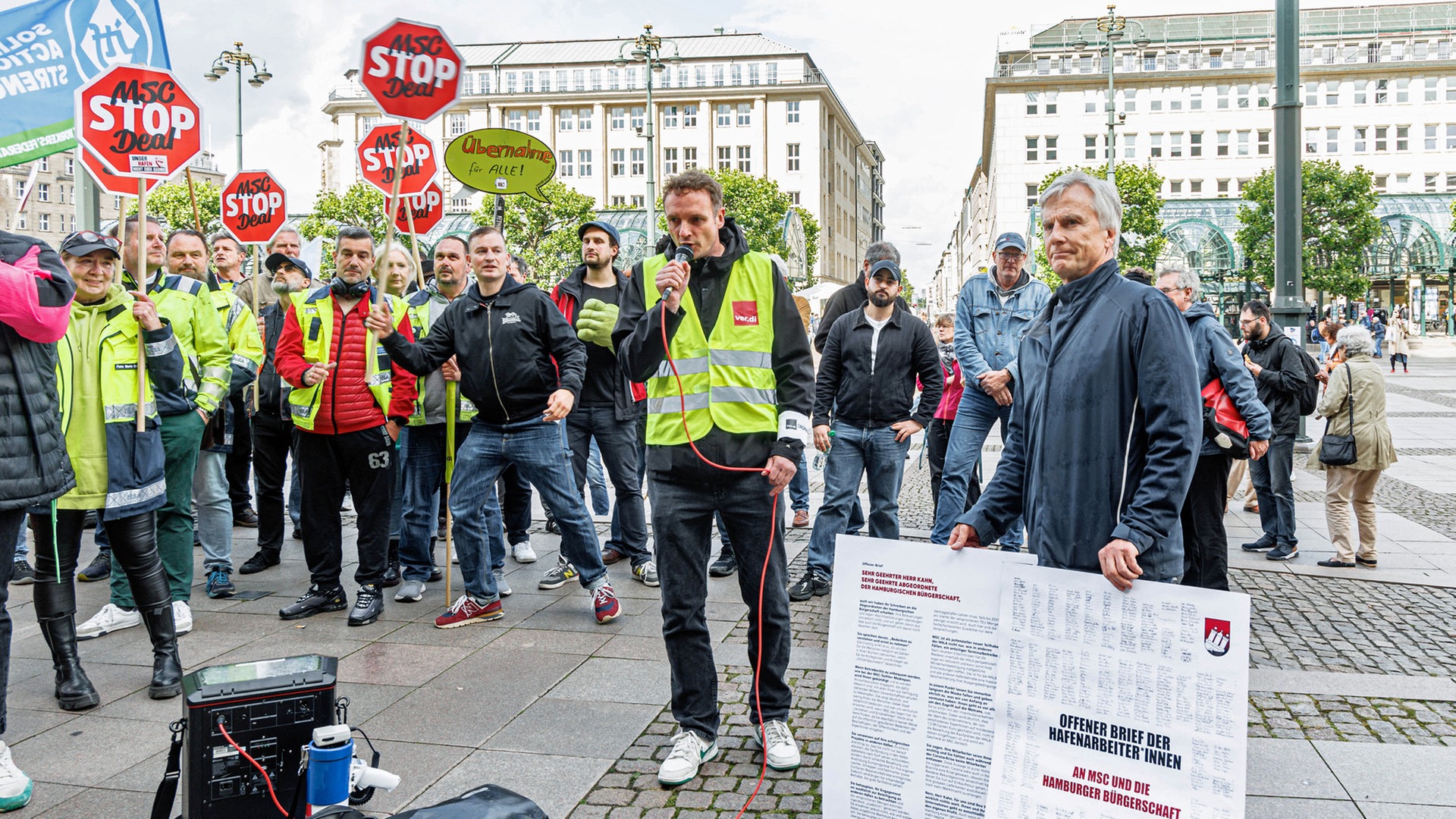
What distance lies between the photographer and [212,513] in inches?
257

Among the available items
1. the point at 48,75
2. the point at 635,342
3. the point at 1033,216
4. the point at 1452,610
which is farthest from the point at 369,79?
the point at 1033,216

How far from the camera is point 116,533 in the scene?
4.68m

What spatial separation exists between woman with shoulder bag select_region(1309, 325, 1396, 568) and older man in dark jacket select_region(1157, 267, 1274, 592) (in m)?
1.87

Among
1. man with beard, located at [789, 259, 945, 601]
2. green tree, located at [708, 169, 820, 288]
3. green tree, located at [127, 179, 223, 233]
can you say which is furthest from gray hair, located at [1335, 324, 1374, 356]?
green tree, located at [127, 179, 223, 233]

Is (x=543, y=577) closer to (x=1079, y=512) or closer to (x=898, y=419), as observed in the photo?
(x=898, y=419)

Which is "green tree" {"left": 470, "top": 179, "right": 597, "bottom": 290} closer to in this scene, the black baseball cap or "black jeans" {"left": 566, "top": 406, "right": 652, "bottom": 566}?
the black baseball cap

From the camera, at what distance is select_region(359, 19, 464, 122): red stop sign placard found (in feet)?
20.5

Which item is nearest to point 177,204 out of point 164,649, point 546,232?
point 546,232

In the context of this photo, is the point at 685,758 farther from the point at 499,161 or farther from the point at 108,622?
the point at 499,161

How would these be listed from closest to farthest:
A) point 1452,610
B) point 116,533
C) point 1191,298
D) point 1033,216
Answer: point 116,533
point 1452,610
point 1191,298
point 1033,216

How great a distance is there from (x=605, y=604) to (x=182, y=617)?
224 centimetres

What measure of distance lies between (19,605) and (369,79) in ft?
12.4

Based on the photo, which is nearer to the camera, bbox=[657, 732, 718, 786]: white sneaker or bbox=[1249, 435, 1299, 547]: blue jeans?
bbox=[657, 732, 718, 786]: white sneaker

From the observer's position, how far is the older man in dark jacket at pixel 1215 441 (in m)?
5.21
